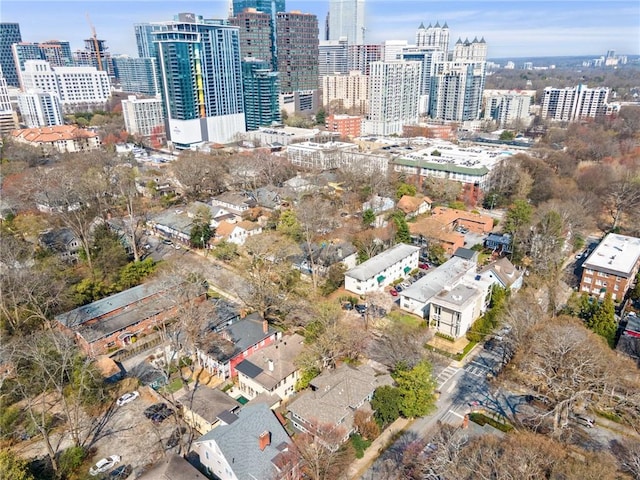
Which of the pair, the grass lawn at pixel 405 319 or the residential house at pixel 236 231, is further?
the residential house at pixel 236 231

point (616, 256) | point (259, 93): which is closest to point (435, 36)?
point (259, 93)

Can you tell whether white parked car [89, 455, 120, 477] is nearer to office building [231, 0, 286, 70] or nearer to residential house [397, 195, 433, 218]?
residential house [397, 195, 433, 218]

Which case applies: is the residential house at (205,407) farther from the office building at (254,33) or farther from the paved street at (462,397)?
the office building at (254,33)

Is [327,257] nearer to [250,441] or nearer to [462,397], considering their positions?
[462,397]

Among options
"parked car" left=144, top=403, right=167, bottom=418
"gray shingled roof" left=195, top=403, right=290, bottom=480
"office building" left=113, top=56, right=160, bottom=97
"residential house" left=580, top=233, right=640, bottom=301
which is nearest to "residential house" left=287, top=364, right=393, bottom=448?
"gray shingled roof" left=195, top=403, right=290, bottom=480

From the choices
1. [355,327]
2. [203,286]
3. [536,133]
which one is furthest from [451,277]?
[536,133]

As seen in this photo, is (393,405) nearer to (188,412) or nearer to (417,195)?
(188,412)

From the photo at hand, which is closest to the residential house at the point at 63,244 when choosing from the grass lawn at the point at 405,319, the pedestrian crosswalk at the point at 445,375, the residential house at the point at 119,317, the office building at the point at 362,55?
the residential house at the point at 119,317
